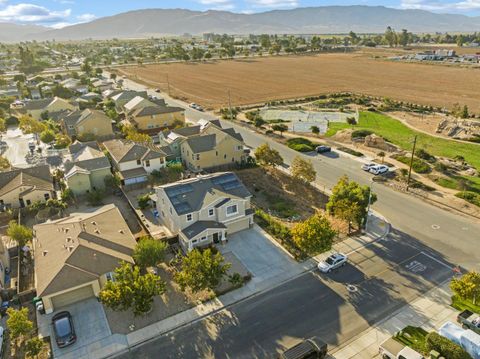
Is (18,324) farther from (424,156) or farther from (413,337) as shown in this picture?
(424,156)

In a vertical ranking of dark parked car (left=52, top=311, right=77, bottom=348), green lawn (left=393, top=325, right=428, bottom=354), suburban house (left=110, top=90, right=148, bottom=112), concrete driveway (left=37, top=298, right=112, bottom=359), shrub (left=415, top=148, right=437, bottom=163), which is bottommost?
concrete driveway (left=37, top=298, right=112, bottom=359)

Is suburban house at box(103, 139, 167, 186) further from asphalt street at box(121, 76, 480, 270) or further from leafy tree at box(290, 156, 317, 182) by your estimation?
asphalt street at box(121, 76, 480, 270)

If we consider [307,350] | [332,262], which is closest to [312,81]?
[332,262]

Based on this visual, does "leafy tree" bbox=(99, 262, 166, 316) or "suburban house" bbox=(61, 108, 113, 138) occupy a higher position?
"suburban house" bbox=(61, 108, 113, 138)

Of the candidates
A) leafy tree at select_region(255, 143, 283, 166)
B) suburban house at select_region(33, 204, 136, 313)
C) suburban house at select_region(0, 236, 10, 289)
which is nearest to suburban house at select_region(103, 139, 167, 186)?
leafy tree at select_region(255, 143, 283, 166)

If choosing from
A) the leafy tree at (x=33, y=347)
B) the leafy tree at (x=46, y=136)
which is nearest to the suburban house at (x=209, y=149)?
the leafy tree at (x=46, y=136)

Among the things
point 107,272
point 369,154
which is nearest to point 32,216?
point 107,272

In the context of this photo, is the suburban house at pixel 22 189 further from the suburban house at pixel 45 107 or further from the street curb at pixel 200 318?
the suburban house at pixel 45 107
